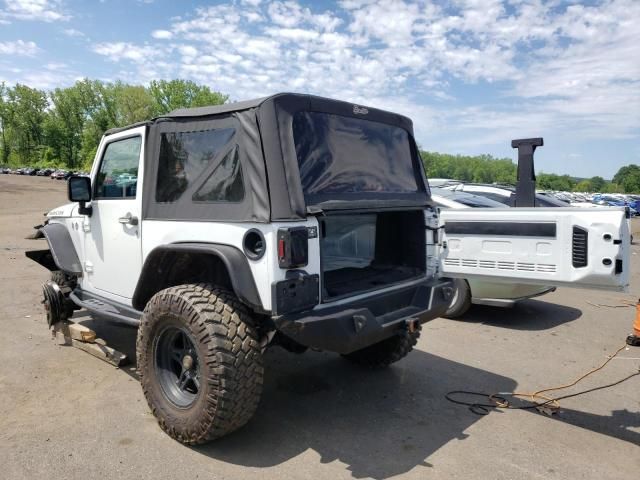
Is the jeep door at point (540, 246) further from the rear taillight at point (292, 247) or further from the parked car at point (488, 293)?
the parked car at point (488, 293)

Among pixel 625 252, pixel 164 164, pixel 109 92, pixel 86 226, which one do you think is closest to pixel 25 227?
pixel 86 226

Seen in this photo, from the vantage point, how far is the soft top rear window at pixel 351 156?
10.8 feet

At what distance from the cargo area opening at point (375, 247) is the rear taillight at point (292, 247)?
0.85m

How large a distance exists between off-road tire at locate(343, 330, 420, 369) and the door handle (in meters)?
2.31

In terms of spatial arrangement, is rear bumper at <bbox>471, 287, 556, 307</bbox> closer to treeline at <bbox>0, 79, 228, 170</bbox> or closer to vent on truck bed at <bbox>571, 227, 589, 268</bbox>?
vent on truck bed at <bbox>571, 227, 589, 268</bbox>

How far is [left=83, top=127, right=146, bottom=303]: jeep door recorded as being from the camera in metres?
3.94

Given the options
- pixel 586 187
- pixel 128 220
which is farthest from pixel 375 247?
pixel 586 187

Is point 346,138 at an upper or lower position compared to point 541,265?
upper

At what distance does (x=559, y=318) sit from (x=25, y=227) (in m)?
16.0

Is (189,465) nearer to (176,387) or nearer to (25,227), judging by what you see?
(176,387)

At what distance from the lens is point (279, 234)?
290cm

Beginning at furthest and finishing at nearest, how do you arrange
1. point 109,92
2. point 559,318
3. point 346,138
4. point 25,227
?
point 109,92 < point 25,227 < point 559,318 < point 346,138

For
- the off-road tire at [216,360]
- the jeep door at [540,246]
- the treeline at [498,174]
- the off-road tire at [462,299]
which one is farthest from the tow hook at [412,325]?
the treeline at [498,174]

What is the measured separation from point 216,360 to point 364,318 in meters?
0.93
